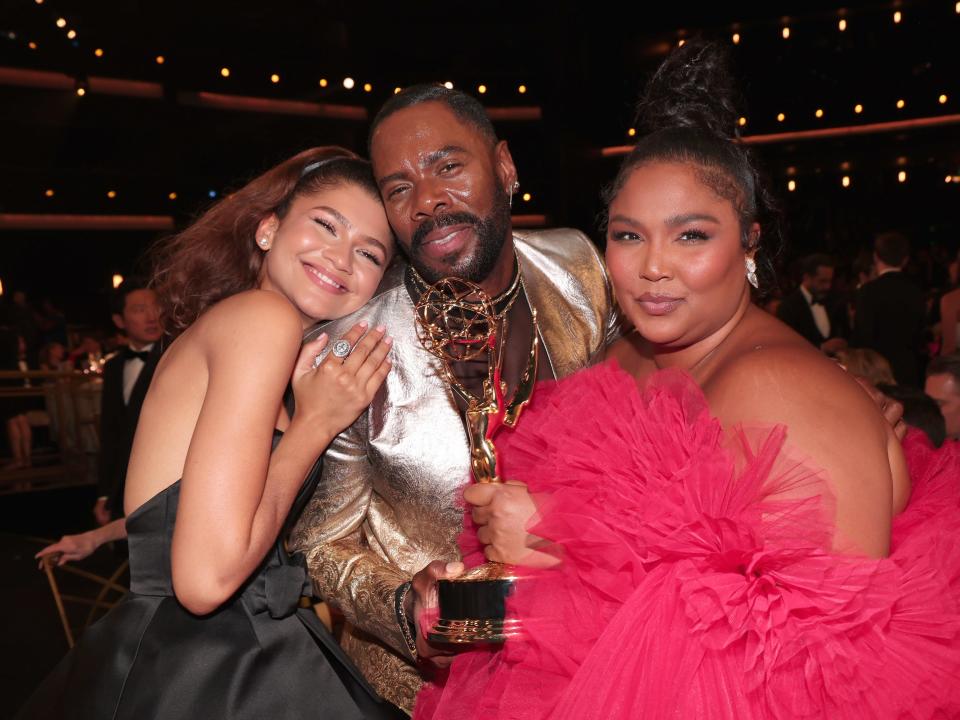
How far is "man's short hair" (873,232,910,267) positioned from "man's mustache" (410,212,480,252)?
5.81 meters

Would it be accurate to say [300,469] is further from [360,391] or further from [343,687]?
[343,687]

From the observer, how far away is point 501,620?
1.67 m

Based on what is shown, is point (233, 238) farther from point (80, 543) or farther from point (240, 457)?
point (80, 543)

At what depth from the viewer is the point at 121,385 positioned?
5188 millimetres

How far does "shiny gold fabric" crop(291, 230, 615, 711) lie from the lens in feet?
7.64

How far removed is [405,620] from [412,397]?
22.8 inches

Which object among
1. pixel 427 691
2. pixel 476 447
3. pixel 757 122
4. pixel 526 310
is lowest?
pixel 427 691

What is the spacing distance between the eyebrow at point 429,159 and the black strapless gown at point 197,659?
95 cm

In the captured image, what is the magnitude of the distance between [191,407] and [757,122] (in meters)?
12.5

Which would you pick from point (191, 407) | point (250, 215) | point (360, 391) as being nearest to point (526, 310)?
point (360, 391)

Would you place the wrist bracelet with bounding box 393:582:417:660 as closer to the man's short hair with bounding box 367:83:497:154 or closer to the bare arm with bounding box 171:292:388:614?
the bare arm with bounding box 171:292:388:614

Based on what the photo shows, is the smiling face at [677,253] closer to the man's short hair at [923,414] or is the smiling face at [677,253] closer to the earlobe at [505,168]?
the earlobe at [505,168]

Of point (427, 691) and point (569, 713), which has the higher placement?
point (569, 713)

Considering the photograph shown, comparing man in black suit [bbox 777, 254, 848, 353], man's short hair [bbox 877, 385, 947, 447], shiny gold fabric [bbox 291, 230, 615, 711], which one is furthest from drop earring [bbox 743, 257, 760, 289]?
man in black suit [bbox 777, 254, 848, 353]
